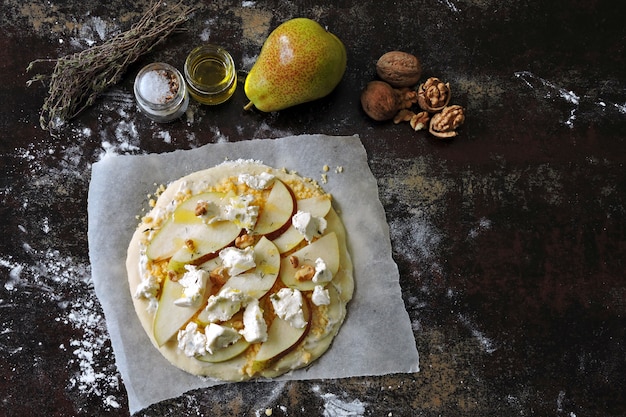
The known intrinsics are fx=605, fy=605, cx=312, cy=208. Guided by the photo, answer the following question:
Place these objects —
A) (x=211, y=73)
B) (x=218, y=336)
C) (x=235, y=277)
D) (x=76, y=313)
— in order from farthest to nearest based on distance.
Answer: (x=211, y=73) → (x=76, y=313) → (x=235, y=277) → (x=218, y=336)

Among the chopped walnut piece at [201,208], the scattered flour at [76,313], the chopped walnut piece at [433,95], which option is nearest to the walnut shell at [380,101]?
the chopped walnut piece at [433,95]

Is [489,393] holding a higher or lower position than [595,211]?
lower

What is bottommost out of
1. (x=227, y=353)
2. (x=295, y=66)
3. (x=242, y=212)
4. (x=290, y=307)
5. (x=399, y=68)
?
(x=227, y=353)

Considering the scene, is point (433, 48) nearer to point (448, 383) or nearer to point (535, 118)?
point (535, 118)

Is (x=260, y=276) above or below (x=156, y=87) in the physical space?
below

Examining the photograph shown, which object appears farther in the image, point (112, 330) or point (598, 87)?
point (598, 87)

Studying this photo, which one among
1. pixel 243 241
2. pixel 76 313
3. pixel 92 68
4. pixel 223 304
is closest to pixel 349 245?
pixel 243 241

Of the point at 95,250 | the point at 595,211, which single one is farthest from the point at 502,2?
the point at 95,250

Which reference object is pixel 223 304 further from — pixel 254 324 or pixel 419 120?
pixel 419 120
